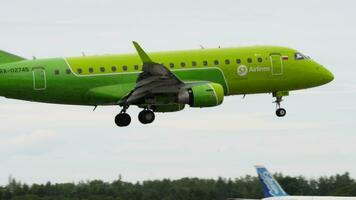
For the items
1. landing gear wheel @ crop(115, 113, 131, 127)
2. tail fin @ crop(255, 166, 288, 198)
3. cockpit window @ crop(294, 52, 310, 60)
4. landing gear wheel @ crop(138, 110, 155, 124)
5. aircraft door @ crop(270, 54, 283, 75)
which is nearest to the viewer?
landing gear wheel @ crop(138, 110, 155, 124)

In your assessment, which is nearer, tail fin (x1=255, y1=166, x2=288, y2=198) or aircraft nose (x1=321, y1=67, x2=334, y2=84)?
aircraft nose (x1=321, y1=67, x2=334, y2=84)

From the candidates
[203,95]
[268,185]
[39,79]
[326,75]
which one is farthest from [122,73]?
[268,185]

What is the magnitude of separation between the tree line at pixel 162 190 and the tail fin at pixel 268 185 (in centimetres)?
3285

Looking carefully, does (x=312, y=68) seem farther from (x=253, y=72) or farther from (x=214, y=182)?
(x=214, y=182)

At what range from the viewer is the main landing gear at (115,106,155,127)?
65.1 m

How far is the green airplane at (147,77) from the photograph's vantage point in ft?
205

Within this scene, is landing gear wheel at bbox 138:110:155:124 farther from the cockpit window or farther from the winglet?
the cockpit window

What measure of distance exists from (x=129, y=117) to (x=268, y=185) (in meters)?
16.5

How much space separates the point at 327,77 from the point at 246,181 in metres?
71.9

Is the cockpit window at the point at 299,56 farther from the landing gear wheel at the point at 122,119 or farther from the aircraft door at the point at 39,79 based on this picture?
the aircraft door at the point at 39,79

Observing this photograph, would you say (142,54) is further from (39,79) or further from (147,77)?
(39,79)

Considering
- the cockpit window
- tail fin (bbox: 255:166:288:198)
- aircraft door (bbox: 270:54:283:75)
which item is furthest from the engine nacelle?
tail fin (bbox: 255:166:288:198)

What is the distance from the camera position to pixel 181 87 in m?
62.8

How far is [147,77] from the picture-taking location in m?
62.3
